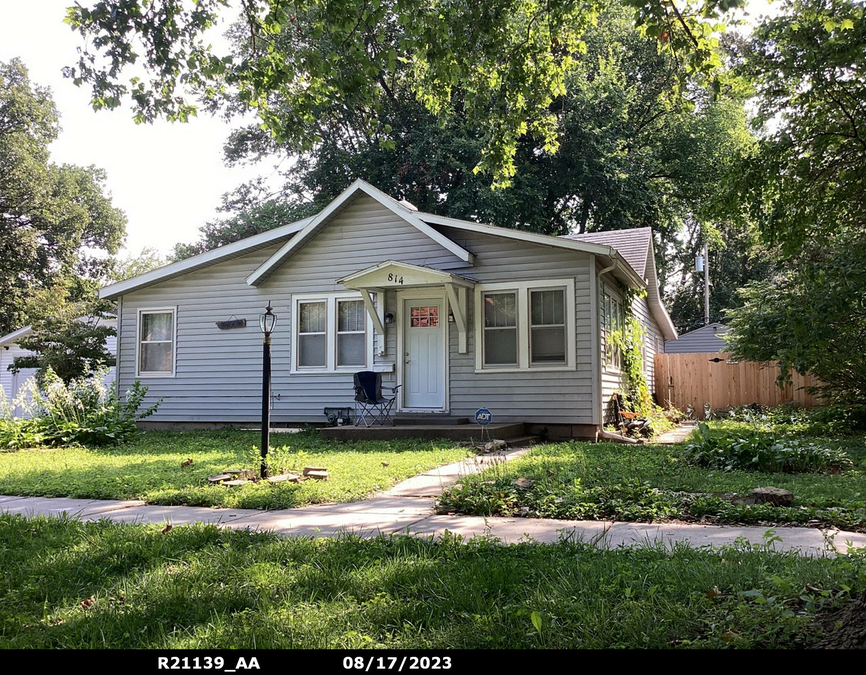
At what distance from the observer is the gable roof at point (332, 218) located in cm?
1220

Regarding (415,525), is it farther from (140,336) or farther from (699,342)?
(699,342)

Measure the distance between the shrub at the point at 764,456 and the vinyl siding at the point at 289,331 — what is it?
11.5 ft

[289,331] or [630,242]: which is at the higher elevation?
[630,242]

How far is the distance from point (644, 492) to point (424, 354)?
7265 millimetres

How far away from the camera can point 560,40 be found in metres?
7.41

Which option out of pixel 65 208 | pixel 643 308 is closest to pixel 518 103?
pixel 643 308

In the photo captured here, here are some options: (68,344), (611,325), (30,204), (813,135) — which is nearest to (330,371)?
(611,325)

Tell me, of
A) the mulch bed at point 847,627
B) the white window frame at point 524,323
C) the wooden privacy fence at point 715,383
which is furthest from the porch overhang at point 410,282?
the wooden privacy fence at point 715,383

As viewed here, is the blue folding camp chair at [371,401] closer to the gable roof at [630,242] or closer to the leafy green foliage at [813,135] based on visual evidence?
the gable roof at [630,242]

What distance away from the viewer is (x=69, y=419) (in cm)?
1208

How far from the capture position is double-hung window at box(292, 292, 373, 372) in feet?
42.8

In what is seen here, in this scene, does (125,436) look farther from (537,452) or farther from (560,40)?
(560,40)
